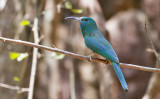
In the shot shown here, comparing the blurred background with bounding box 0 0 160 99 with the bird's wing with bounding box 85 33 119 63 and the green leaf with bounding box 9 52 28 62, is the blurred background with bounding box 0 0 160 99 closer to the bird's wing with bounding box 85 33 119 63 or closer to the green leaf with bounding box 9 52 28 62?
the bird's wing with bounding box 85 33 119 63

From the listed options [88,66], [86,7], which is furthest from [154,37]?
[86,7]

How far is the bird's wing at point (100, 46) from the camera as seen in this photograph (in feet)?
8.77

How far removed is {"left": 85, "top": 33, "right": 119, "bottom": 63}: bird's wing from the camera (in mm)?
2672

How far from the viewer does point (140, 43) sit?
5.97 metres

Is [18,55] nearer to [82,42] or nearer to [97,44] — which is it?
[97,44]

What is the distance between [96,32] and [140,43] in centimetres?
316

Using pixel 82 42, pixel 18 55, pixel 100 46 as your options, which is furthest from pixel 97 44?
pixel 82 42

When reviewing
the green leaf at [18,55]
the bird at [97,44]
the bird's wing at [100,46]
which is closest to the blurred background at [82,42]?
the bird at [97,44]

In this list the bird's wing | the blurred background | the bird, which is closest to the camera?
the bird

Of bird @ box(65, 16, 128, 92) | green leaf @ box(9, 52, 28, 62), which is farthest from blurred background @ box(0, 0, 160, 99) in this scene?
green leaf @ box(9, 52, 28, 62)

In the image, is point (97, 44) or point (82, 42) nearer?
point (97, 44)

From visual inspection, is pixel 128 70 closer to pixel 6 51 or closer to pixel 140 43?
pixel 140 43

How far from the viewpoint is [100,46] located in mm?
2854

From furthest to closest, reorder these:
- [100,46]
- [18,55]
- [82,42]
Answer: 1. [82,42]
2. [100,46]
3. [18,55]
